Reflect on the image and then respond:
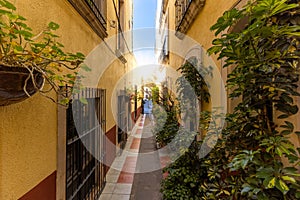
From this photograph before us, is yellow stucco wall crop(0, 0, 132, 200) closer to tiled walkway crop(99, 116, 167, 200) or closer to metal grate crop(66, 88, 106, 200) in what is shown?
metal grate crop(66, 88, 106, 200)

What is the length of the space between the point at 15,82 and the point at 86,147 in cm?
268

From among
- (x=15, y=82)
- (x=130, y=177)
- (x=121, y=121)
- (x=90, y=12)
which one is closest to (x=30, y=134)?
(x=15, y=82)

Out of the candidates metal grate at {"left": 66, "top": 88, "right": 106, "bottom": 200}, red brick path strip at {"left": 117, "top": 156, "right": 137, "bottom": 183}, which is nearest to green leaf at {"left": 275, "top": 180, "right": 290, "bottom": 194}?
metal grate at {"left": 66, "top": 88, "right": 106, "bottom": 200}

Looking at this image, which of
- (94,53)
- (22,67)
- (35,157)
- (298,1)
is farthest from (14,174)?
(94,53)

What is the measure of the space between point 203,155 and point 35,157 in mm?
2145

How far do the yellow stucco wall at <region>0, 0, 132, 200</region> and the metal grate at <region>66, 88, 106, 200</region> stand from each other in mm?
659

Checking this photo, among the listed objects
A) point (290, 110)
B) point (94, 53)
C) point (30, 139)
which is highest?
point (94, 53)

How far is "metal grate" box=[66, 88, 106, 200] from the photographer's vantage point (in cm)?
313

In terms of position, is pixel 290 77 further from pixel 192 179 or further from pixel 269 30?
pixel 192 179

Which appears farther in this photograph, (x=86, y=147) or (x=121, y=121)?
(x=121, y=121)

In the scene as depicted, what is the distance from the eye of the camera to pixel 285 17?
4.67ft

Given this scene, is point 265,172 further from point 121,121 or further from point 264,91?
point 121,121

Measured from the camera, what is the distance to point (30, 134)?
1.98 m

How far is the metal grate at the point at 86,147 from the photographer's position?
3.13 m
